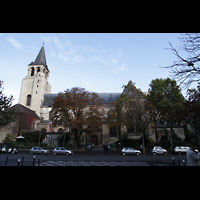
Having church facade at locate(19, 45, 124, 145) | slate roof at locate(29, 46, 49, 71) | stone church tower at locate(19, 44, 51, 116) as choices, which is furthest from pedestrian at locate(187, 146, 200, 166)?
slate roof at locate(29, 46, 49, 71)

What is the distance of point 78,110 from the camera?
28.2 metres

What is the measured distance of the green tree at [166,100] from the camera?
901 inches

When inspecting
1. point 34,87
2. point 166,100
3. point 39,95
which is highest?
point 34,87

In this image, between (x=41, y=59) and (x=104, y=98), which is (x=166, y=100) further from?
(x=41, y=59)

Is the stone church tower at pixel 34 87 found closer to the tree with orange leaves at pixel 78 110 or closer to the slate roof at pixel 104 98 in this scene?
the slate roof at pixel 104 98

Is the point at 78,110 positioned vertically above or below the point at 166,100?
below

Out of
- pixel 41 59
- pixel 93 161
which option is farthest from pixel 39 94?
pixel 93 161

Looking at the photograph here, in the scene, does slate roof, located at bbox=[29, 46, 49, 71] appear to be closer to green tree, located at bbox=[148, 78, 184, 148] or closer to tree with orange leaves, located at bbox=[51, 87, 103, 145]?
tree with orange leaves, located at bbox=[51, 87, 103, 145]

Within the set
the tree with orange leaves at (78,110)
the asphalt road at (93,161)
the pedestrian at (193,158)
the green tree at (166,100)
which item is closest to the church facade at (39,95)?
the tree with orange leaves at (78,110)

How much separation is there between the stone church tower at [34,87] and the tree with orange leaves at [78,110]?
17.7 metres

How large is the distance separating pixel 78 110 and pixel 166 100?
15.9 m
